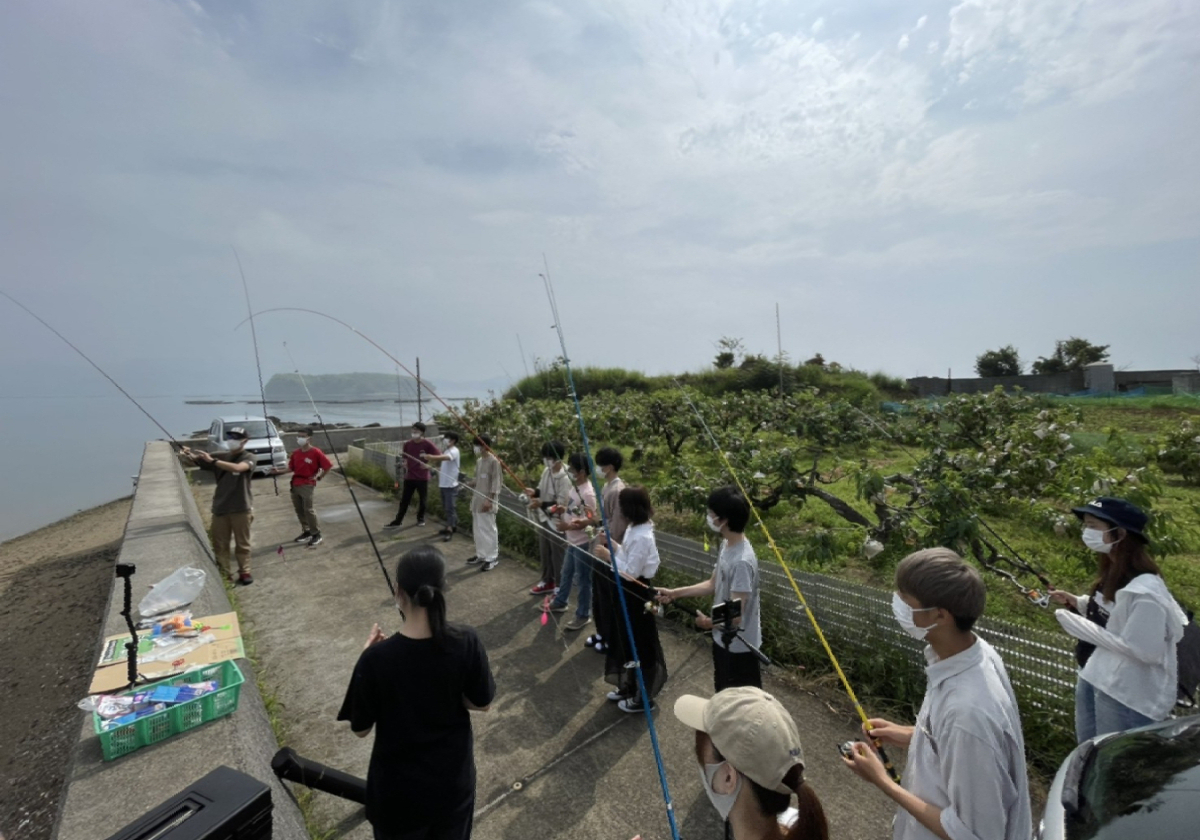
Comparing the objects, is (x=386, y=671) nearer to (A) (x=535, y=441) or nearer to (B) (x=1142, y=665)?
(B) (x=1142, y=665)

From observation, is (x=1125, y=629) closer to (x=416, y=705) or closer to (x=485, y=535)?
(x=416, y=705)

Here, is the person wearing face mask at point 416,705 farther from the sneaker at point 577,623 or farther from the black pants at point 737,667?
the sneaker at point 577,623

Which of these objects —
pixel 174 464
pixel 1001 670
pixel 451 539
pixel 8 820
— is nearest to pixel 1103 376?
pixel 451 539

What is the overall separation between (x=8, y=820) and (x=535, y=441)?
8.58 metres

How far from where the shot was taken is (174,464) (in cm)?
1248

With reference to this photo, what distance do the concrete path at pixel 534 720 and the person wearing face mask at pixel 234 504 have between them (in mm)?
493


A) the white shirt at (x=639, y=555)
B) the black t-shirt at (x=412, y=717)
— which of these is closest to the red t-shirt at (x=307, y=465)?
the white shirt at (x=639, y=555)

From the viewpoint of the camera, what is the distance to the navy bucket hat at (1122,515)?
2494 millimetres

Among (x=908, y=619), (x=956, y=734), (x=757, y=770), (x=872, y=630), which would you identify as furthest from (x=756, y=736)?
(x=872, y=630)

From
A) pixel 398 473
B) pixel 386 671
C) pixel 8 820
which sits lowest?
pixel 8 820

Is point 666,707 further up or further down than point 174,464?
further down

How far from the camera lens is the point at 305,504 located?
8.12 metres

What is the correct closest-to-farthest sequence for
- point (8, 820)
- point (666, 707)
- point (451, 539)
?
point (8, 820), point (666, 707), point (451, 539)

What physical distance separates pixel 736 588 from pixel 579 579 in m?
2.60
